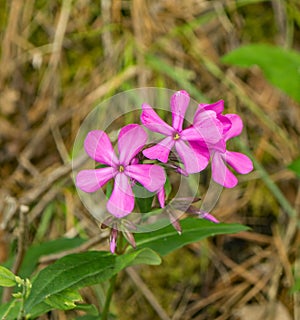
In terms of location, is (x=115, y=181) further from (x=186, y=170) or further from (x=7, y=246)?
(x=7, y=246)

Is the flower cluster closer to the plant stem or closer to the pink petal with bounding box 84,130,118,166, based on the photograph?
the pink petal with bounding box 84,130,118,166

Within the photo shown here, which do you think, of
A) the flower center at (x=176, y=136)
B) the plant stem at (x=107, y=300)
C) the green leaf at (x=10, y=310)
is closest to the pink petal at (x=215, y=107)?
the flower center at (x=176, y=136)

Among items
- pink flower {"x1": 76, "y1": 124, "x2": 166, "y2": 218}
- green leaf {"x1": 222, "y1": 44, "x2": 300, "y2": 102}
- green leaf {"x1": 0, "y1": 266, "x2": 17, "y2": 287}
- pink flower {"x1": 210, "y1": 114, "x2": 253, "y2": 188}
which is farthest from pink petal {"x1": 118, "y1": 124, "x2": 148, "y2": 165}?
green leaf {"x1": 222, "y1": 44, "x2": 300, "y2": 102}

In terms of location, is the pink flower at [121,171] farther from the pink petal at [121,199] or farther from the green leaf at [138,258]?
the green leaf at [138,258]

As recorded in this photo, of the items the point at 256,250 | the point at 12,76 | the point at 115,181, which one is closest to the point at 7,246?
the point at 12,76

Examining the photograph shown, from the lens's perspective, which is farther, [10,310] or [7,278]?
[10,310]

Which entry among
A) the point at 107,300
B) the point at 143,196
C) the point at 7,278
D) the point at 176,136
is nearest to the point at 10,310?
the point at 7,278

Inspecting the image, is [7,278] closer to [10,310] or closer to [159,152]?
[10,310]
